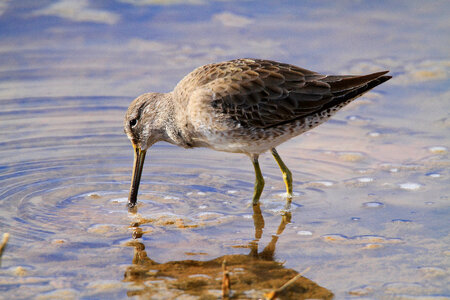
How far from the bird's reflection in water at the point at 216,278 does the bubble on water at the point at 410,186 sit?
1499 mm

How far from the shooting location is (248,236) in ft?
17.0

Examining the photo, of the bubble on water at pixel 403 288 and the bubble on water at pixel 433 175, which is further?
the bubble on water at pixel 433 175

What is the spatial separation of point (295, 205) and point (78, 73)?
3645mm

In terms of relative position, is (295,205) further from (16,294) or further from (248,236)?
(16,294)

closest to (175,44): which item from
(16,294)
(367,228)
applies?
(367,228)

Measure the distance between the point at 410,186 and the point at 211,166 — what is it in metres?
1.76

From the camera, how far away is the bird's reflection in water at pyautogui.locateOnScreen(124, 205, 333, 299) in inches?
168

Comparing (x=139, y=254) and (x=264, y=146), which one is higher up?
(x=264, y=146)

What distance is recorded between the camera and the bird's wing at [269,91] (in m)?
5.57

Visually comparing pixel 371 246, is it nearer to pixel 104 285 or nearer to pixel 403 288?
pixel 403 288

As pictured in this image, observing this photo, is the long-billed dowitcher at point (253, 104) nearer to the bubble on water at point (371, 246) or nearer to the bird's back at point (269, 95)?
the bird's back at point (269, 95)

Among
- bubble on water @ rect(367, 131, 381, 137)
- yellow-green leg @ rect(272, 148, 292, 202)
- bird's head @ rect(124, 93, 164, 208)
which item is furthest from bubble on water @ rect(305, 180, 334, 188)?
bird's head @ rect(124, 93, 164, 208)

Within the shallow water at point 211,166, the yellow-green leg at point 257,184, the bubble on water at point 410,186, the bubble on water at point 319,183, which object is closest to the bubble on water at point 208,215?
the shallow water at point 211,166

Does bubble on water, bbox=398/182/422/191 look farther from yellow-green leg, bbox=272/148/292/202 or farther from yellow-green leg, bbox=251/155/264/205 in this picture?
yellow-green leg, bbox=251/155/264/205
